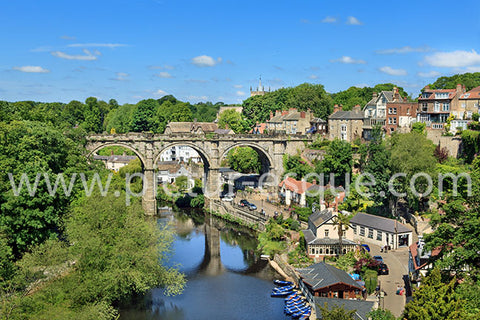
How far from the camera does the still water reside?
33125 millimetres

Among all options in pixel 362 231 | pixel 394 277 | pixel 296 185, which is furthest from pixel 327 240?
pixel 296 185

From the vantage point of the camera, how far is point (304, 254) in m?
41.4

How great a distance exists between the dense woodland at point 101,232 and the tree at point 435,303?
45mm

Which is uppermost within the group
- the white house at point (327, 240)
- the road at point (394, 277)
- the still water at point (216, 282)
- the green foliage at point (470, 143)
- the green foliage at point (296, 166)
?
the green foliage at point (470, 143)

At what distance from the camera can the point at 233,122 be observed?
348ft

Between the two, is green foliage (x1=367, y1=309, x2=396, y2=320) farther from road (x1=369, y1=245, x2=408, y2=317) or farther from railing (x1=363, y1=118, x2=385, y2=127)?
railing (x1=363, y1=118, x2=385, y2=127)

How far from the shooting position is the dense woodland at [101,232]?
2345 cm

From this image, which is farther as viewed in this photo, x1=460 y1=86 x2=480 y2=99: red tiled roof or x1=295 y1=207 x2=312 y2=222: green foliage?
x1=460 y1=86 x2=480 y2=99: red tiled roof

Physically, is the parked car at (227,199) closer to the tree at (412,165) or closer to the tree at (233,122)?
the tree at (412,165)

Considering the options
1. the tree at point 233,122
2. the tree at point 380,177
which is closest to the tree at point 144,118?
the tree at point 233,122

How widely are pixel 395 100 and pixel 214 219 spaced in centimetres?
2913

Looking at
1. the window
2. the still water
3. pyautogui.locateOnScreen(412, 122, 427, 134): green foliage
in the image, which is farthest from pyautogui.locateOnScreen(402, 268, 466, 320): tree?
pyautogui.locateOnScreen(412, 122, 427, 134): green foliage

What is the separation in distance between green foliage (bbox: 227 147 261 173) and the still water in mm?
18830

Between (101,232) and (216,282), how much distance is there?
468 inches
